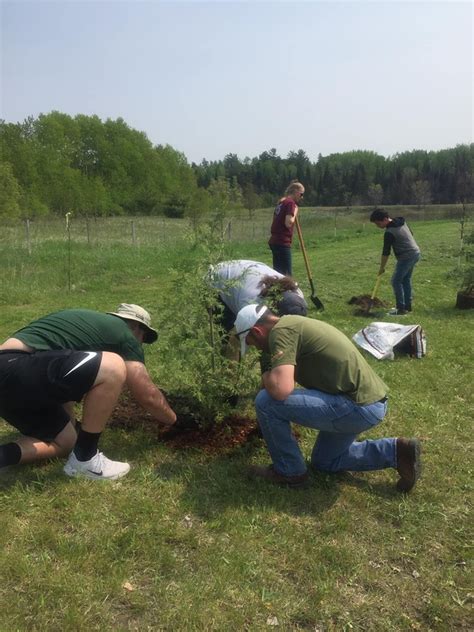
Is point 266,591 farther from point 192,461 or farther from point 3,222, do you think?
point 3,222

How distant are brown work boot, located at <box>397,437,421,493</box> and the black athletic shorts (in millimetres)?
Result: 1890

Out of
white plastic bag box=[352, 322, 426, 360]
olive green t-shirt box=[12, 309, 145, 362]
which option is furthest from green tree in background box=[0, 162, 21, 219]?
olive green t-shirt box=[12, 309, 145, 362]

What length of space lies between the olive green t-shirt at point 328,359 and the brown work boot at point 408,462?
0.35m

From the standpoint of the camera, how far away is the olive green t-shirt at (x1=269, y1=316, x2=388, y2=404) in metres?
2.86

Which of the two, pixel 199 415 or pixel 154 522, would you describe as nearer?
pixel 154 522

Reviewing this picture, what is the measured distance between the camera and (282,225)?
6.76 m

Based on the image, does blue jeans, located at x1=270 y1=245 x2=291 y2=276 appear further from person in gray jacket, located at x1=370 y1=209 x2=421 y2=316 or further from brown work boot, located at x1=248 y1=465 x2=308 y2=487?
brown work boot, located at x1=248 y1=465 x2=308 y2=487

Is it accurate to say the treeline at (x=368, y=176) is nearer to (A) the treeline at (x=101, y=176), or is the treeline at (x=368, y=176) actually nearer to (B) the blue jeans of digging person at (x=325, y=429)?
(A) the treeline at (x=101, y=176)

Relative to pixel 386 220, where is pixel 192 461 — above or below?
below

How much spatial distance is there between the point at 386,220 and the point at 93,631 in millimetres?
6867

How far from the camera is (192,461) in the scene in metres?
3.38

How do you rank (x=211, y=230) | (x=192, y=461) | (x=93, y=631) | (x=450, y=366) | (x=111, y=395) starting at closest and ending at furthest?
(x=93, y=631), (x=111, y=395), (x=192, y=461), (x=211, y=230), (x=450, y=366)

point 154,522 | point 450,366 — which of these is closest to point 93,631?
point 154,522

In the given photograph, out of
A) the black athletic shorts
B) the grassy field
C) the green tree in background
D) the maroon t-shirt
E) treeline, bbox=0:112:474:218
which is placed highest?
treeline, bbox=0:112:474:218
